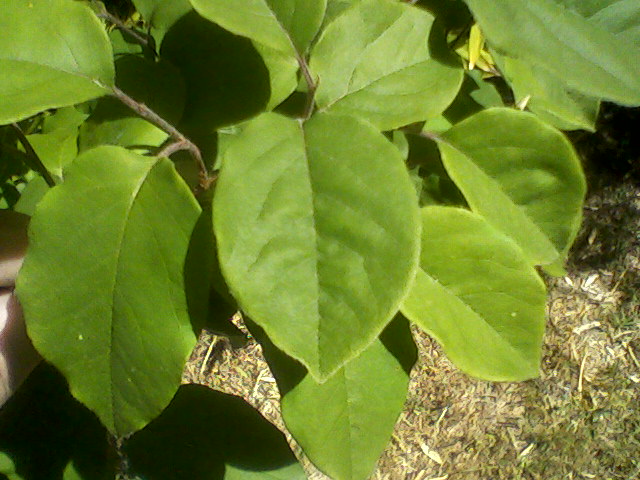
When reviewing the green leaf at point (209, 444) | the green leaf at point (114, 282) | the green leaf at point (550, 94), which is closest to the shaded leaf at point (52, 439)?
the green leaf at point (209, 444)

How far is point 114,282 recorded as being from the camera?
561 millimetres

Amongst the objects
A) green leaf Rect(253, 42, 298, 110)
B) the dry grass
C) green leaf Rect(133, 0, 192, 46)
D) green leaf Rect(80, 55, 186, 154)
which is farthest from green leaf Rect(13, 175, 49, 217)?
the dry grass

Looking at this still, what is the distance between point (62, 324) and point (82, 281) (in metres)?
0.04

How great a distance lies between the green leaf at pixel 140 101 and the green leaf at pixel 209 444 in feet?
1.12

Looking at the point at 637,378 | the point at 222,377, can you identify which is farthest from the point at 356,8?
the point at 637,378

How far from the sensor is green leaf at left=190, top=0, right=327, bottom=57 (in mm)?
546

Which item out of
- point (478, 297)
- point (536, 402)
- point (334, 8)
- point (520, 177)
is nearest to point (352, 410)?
point (478, 297)

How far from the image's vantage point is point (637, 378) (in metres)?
2.14

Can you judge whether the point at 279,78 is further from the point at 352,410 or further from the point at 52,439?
the point at 52,439

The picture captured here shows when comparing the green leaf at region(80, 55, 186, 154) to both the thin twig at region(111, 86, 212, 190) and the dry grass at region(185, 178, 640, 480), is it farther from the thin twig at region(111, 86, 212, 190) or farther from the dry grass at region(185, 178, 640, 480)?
the dry grass at region(185, 178, 640, 480)

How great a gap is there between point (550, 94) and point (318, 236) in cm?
34

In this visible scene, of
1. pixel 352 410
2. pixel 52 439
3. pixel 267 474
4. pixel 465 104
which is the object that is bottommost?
pixel 267 474

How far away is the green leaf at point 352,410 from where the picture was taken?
67 cm

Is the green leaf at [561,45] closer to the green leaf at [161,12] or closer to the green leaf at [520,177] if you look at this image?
the green leaf at [520,177]
